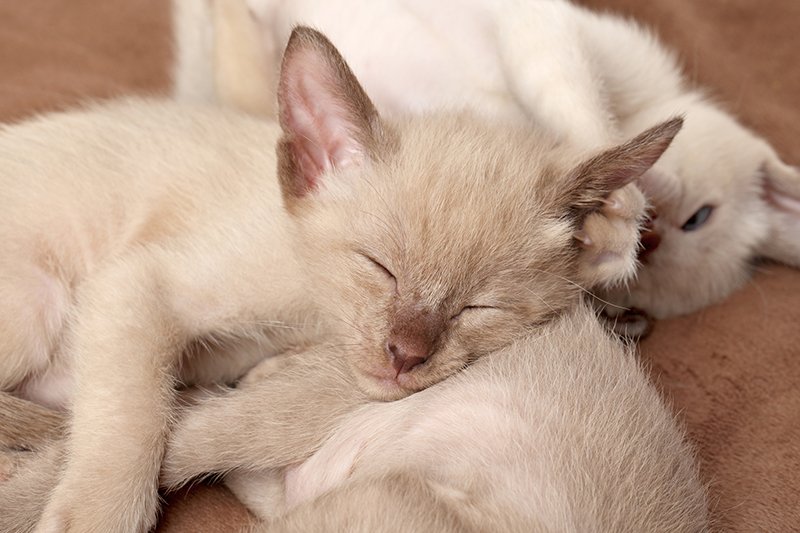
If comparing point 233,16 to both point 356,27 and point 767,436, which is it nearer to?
point 356,27

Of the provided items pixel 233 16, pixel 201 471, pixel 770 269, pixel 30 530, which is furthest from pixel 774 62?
pixel 30 530

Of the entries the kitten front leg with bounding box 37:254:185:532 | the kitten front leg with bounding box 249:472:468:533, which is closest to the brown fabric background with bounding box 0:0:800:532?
the kitten front leg with bounding box 37:254:185:532

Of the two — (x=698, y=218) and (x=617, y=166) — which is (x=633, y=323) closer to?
(x=698, y=218)

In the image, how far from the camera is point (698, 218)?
181 centimetres

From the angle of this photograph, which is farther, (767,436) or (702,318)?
(702,318)

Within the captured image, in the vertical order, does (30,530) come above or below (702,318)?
below

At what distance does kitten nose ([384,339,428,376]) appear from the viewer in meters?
1.18

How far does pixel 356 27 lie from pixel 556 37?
0.45 metres

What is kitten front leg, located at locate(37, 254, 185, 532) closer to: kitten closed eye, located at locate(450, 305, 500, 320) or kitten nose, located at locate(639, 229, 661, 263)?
kitten closed eye, located at locate(450, 305, 500, 320)

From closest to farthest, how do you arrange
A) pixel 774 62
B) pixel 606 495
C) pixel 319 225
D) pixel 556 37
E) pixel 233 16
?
pixel 606 495, pixel 319 225, pixel 556 37, pixel 233 16, pixel 774 62

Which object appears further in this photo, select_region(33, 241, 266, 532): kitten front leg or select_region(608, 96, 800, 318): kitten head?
select_region(608, 96, 800, 318): kitten head

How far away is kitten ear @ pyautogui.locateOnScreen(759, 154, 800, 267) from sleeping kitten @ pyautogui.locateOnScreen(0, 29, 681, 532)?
779mm

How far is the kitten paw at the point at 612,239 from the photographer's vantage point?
131 cm

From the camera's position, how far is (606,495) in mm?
1109
